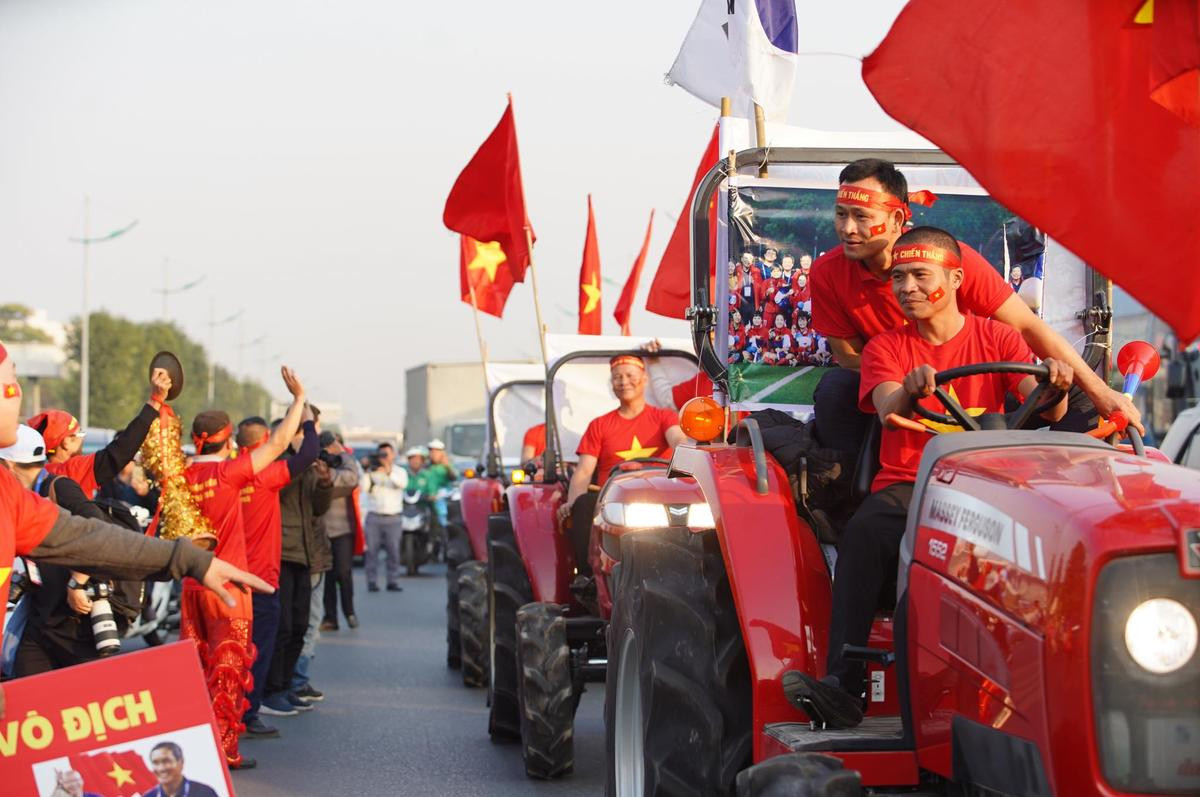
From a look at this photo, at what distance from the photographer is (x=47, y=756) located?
4.46 meters

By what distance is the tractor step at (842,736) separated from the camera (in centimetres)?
465

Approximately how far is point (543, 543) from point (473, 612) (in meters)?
2.26

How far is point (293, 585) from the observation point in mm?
12117

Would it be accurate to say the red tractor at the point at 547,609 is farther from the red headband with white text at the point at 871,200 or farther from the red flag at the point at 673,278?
the red headband with white text at the point at 871,200

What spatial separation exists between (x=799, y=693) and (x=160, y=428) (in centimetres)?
565

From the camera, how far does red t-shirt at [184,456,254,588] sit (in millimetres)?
9797

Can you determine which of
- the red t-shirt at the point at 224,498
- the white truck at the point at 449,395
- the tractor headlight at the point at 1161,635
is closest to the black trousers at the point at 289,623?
the red t-shirt at the point at 224,498

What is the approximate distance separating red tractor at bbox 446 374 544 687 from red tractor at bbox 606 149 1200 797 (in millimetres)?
5820

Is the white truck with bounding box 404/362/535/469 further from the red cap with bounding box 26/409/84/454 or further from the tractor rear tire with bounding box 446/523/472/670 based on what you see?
the red cap with bounding box 26/409/84/454

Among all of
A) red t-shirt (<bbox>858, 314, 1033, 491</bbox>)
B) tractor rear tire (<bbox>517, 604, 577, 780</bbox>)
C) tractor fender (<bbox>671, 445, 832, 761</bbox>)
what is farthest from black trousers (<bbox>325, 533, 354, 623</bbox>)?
red t-shirt (<bbox>858, 314, 1033, 491</bbox>)

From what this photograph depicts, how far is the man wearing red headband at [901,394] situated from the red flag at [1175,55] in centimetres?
80

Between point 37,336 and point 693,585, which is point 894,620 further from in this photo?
point 37,336

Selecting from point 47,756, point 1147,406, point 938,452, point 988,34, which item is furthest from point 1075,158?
point 1147,406

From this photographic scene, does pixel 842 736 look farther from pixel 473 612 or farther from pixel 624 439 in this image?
pixel 473 612
